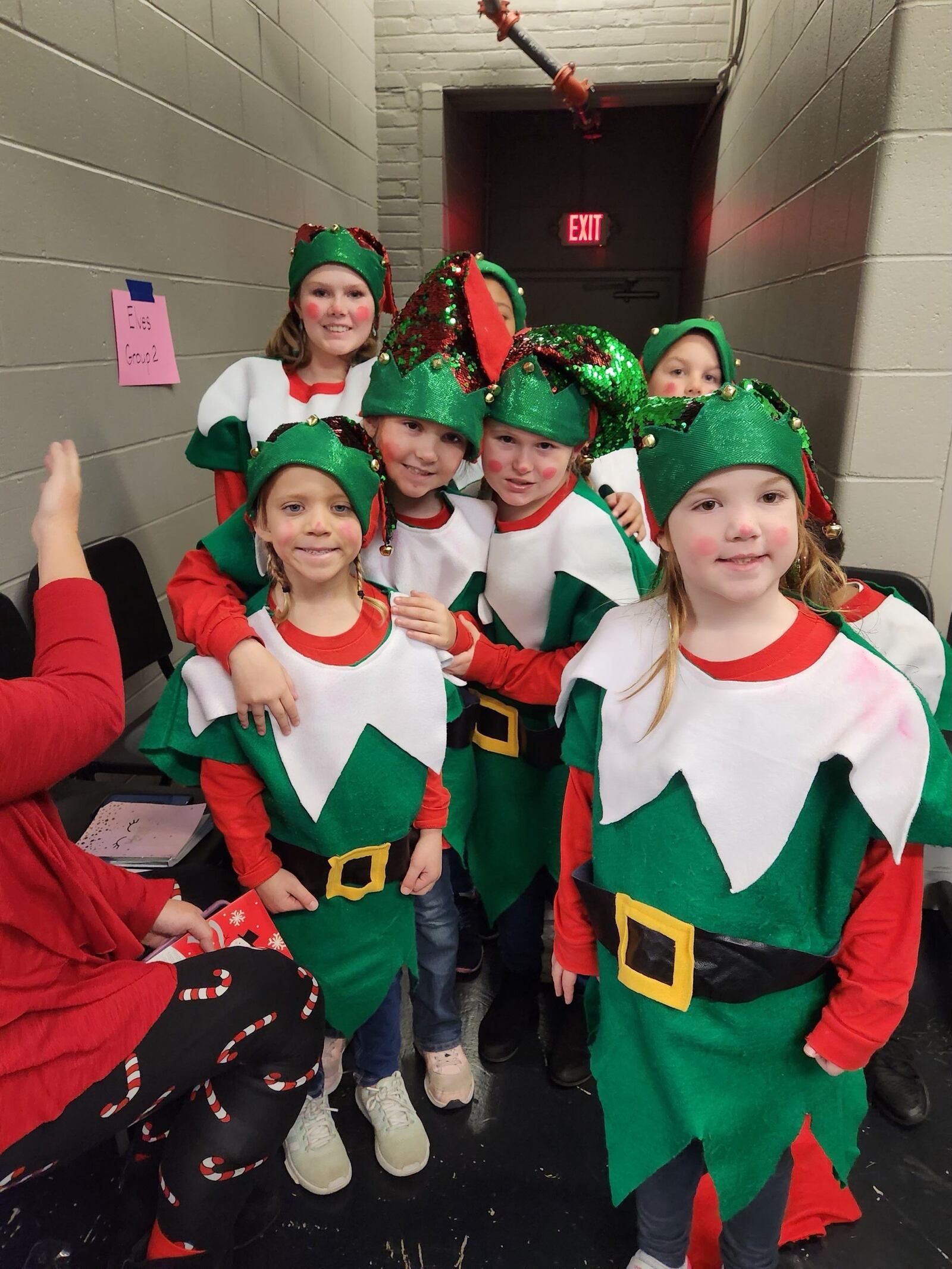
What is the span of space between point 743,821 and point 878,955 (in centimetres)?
24

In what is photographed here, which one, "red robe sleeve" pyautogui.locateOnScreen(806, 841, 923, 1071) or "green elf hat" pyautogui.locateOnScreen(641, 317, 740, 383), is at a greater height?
"green elf hat" pyautogui.locateOnScreen(641, 317, 740, 383)

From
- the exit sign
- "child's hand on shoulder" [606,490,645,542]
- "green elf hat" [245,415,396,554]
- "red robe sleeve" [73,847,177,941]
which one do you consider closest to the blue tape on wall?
"green elf hat" [245,415,396,554]

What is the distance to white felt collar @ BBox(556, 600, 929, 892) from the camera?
3.14 ft

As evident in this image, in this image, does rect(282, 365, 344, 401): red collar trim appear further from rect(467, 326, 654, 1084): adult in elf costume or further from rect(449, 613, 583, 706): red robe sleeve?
rect(449, 613, 583, 706): red robe sleeve

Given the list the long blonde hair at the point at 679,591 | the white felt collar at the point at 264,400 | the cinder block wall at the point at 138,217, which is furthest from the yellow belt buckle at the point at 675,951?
the cinder block wall at the point at 138,217

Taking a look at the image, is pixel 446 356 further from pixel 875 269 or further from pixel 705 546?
pixel 875 269

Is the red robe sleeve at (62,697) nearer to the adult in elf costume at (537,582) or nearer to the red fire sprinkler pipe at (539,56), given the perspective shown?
the adult in elf costume at (537,582)

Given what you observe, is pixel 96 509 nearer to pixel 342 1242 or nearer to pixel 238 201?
pixel 238 201

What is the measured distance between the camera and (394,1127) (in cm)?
152

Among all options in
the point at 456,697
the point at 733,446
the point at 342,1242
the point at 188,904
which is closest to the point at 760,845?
the point at 733,446

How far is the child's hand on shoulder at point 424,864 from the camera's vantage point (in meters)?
1.46

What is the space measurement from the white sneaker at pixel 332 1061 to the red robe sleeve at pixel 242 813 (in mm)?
456

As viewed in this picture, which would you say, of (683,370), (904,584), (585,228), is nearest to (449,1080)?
(904,584)

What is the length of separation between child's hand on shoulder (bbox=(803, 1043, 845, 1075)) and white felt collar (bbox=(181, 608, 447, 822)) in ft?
2.27
